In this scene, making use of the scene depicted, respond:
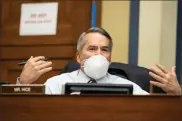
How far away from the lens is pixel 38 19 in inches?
164

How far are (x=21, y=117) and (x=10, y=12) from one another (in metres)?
2.52

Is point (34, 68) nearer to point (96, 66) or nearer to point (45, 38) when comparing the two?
point (96, 66)

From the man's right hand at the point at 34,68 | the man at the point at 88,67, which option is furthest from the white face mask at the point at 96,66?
the man's right hand at the point at 34,68

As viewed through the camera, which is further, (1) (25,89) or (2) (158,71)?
(2) (158,71)

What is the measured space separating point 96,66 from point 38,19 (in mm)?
1735

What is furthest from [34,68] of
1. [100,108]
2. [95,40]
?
[100,108]

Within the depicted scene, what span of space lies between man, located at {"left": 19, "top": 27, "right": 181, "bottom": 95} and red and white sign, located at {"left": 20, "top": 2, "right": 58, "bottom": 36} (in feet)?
4.45

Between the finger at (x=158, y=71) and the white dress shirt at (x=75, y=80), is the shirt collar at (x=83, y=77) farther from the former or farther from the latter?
the finger at (x=158, y=71)

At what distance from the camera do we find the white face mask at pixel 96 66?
2.55 meters

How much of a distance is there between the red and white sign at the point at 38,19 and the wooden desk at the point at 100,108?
2346mm

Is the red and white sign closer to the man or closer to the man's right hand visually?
the man

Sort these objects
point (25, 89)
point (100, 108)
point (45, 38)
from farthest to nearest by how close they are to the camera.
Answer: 1. point (45, 38)
2. point (25, 89)
3. point (100, 108)

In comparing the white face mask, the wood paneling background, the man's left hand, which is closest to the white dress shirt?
the white face mask

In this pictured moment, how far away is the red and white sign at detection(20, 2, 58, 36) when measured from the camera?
4.14m
